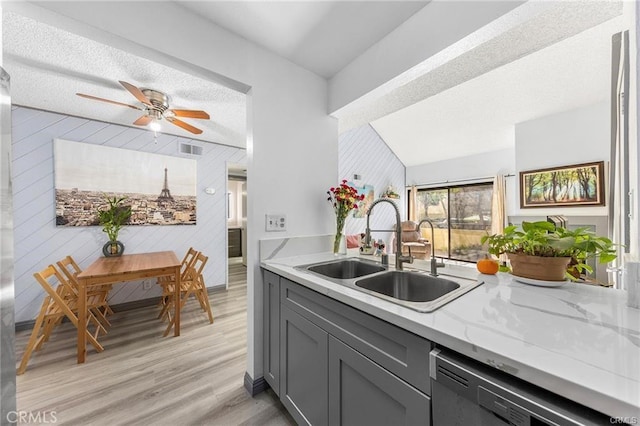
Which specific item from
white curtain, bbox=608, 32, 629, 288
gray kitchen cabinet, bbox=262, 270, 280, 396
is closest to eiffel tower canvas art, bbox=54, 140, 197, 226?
gray kitchen cabinet, bbox=262, 270, 280, 396

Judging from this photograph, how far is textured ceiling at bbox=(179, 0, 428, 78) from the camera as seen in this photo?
4.43 feet

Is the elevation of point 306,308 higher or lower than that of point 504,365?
lower

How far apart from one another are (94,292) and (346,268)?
2.71 metres

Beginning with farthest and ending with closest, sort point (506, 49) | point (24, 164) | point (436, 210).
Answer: point (436, 210), point (24, 164), point (506, 49)

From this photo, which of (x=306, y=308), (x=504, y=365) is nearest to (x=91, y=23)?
(x=306, y=308)

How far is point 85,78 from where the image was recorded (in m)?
2.02

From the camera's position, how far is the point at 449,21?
1.23 meters

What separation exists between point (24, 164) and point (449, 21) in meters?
4.16

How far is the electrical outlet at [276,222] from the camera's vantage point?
5.54ft

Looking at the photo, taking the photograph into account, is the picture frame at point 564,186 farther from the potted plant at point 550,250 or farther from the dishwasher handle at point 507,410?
the dishwasher handle at point 507,410

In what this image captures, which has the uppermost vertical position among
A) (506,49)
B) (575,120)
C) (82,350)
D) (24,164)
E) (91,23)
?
(575,120)

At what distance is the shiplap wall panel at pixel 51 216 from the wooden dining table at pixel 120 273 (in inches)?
15.3

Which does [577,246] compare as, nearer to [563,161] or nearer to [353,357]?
[353,357]

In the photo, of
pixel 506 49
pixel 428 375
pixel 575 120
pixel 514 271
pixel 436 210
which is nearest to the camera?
pixel 428 375
